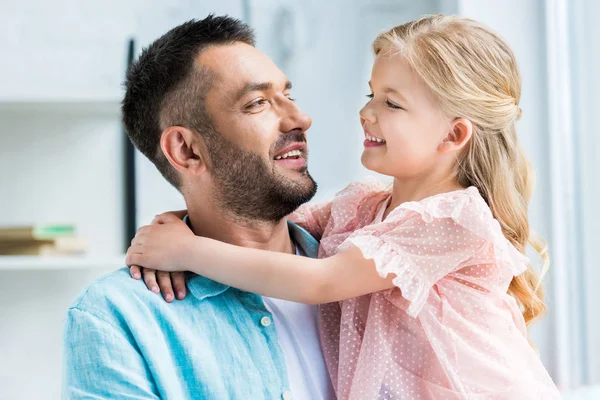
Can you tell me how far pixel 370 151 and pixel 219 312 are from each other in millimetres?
439

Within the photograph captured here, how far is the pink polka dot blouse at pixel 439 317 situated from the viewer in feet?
4.58

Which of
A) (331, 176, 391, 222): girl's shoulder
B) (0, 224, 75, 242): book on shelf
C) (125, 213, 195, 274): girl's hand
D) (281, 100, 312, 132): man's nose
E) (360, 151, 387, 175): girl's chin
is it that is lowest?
(0, 224, 75, 242): book on shelf

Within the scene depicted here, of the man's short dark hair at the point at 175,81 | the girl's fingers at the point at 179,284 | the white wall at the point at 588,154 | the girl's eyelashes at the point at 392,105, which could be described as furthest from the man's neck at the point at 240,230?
the white wall at the point at 588,154

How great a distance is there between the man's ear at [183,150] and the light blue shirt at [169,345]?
0.29 metres

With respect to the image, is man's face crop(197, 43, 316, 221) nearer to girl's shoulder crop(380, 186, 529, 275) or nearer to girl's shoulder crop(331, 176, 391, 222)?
A: girl's shoulder crop(331, 176, 391, 222)

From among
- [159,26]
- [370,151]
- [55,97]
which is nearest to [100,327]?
[370,151]

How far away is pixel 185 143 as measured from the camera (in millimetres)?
1685

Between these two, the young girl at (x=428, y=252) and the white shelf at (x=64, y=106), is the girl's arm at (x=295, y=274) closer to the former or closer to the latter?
the young girl at (x=428, y=252)

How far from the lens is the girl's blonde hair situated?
1496mm

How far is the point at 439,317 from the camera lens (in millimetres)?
1438

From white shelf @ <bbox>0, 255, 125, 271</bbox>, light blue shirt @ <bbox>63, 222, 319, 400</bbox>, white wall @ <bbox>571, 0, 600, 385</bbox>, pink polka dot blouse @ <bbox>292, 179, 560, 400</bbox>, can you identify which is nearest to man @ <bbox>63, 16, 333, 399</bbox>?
light blue shirt @ <bbox>63, 222, 319, 400</bbox>

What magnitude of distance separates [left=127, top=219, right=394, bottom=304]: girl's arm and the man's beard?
0.22 m

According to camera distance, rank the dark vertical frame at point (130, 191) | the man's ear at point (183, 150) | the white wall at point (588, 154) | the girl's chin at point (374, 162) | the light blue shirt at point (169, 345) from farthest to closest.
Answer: the dark vertical frame at point (130, 191) → the white wall at point (588, 154) → the man's ear at point (183, 150) → the girl's chin at point (374, 162) → the light blue shirt at point (169, 345)

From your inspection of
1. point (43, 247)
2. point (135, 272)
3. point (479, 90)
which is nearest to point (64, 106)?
point (43, 247)
